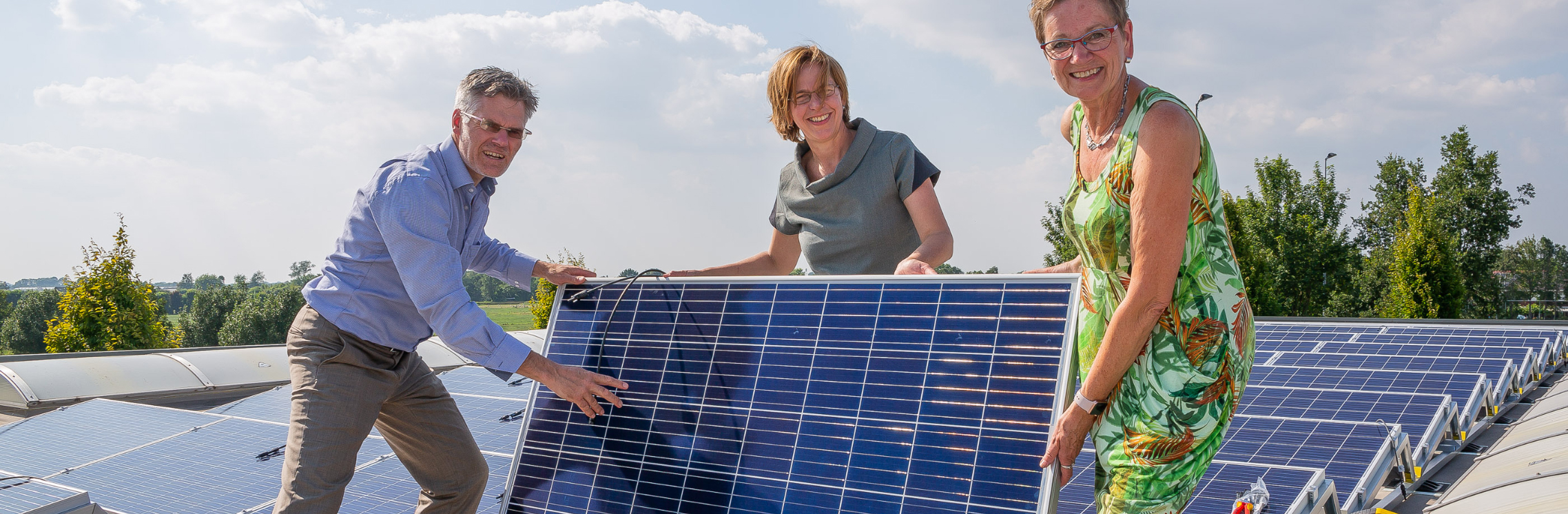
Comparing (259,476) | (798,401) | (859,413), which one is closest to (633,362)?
(798,401)

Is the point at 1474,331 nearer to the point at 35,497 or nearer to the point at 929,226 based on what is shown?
the point at 929,226

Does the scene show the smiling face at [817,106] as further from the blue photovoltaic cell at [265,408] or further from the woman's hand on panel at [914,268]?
the blue photovoltaic cell at [265,408]

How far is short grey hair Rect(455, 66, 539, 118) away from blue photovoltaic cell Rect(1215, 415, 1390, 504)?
562 cm

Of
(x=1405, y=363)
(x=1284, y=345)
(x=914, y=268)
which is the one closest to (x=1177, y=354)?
(x=914, y=268)

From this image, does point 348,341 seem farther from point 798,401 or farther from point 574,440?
point 798,401

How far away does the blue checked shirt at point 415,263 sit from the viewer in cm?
378

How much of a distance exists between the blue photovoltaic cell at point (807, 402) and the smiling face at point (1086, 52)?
733mm

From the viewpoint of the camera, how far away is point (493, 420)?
7227 mm

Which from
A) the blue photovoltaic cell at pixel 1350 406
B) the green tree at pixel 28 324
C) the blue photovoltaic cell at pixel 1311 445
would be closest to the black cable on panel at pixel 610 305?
the blue photovoltaic cell at pixel 1311 445

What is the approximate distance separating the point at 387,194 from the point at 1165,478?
3.20m

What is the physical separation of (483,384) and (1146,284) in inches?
307

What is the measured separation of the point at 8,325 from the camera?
303 ft

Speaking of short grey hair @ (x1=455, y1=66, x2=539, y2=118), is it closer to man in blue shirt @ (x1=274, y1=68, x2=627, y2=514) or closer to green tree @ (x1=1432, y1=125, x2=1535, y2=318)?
man in blue shirt @ (x1=274, y1=68, x2=627, y2=514)

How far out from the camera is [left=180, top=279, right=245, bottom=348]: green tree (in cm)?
9762
